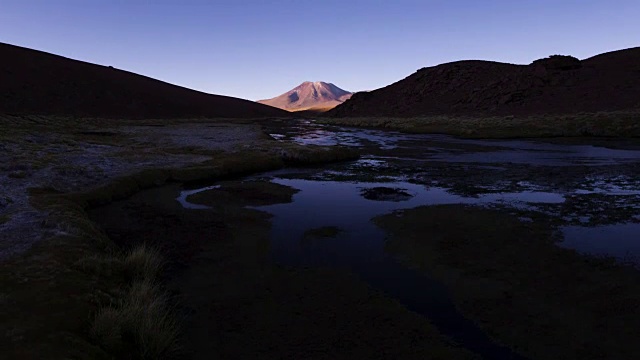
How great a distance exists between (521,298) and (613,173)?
2237cm

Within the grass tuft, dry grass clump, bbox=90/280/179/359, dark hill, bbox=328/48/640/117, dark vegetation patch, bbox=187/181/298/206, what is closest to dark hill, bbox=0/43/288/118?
dark hill, bbox=328/48/640/117

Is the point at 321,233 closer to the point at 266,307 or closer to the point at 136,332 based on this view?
the point at 266,307

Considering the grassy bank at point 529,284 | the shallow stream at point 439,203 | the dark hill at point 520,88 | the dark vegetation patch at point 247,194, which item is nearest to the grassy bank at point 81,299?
the shallow stream at point 439,203

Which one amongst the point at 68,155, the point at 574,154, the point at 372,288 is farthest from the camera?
→ the point at 574,154

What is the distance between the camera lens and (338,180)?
2667 centimetres

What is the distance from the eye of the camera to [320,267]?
1172 centimetres

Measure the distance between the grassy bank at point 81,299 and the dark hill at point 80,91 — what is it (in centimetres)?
10571

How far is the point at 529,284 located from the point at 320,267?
5.06 metres

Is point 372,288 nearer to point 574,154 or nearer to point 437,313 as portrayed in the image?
point 437,313

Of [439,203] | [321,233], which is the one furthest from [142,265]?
[439,203]

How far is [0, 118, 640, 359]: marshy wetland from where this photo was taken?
7.61 metres

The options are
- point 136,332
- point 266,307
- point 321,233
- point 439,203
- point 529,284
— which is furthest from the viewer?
point 439,203

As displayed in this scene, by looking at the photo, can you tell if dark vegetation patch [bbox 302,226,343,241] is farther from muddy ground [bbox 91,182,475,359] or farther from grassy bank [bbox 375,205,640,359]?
grassy bank [bbox 375,205,640,359]

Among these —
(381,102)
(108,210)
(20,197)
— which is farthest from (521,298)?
(381,102)
